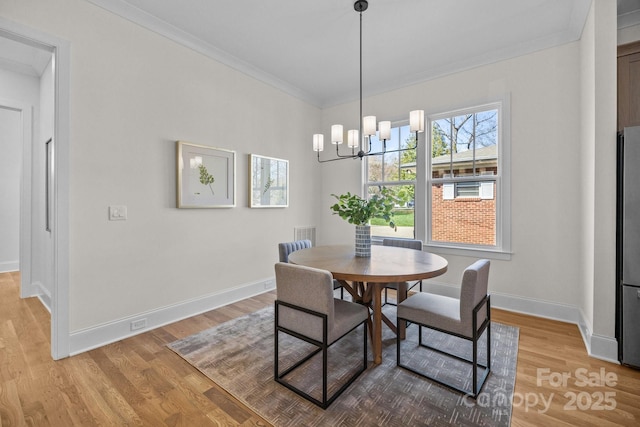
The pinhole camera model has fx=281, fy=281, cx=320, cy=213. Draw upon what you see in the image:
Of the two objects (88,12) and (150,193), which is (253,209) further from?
(88,12)

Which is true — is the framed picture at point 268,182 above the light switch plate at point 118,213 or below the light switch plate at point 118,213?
above

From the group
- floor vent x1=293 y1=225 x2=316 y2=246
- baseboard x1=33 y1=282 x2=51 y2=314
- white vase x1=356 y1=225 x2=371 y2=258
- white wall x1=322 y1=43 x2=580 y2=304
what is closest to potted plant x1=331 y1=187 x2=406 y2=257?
white vase x1=356 y1=225 x2=371 y2=258

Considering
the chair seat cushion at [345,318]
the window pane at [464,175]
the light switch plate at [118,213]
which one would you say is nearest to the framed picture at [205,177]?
the light switch plate at [118,213]

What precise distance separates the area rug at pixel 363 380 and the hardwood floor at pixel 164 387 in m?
0.09

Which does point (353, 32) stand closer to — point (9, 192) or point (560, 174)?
point (560, 174)

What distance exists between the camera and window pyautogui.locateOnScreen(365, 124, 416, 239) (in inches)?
153

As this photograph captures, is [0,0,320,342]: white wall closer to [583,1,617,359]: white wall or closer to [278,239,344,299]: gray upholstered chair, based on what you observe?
[278,239,344,299]: gray upholstered chair

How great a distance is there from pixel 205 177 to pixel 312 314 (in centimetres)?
209

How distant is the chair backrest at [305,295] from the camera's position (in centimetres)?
167

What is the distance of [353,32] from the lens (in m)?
2.84

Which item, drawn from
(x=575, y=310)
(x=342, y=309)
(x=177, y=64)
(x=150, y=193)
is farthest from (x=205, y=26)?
(x=575, y=310)

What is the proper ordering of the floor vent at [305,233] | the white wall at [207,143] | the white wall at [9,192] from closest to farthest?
the white wall at [207,143]
the floor vent at [305,233]
the white wall at [9,192]

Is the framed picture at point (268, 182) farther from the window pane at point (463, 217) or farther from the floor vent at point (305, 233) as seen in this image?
the window pane at point (463, 217)

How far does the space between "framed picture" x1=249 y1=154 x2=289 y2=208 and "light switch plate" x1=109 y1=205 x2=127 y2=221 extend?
139 centimetres
